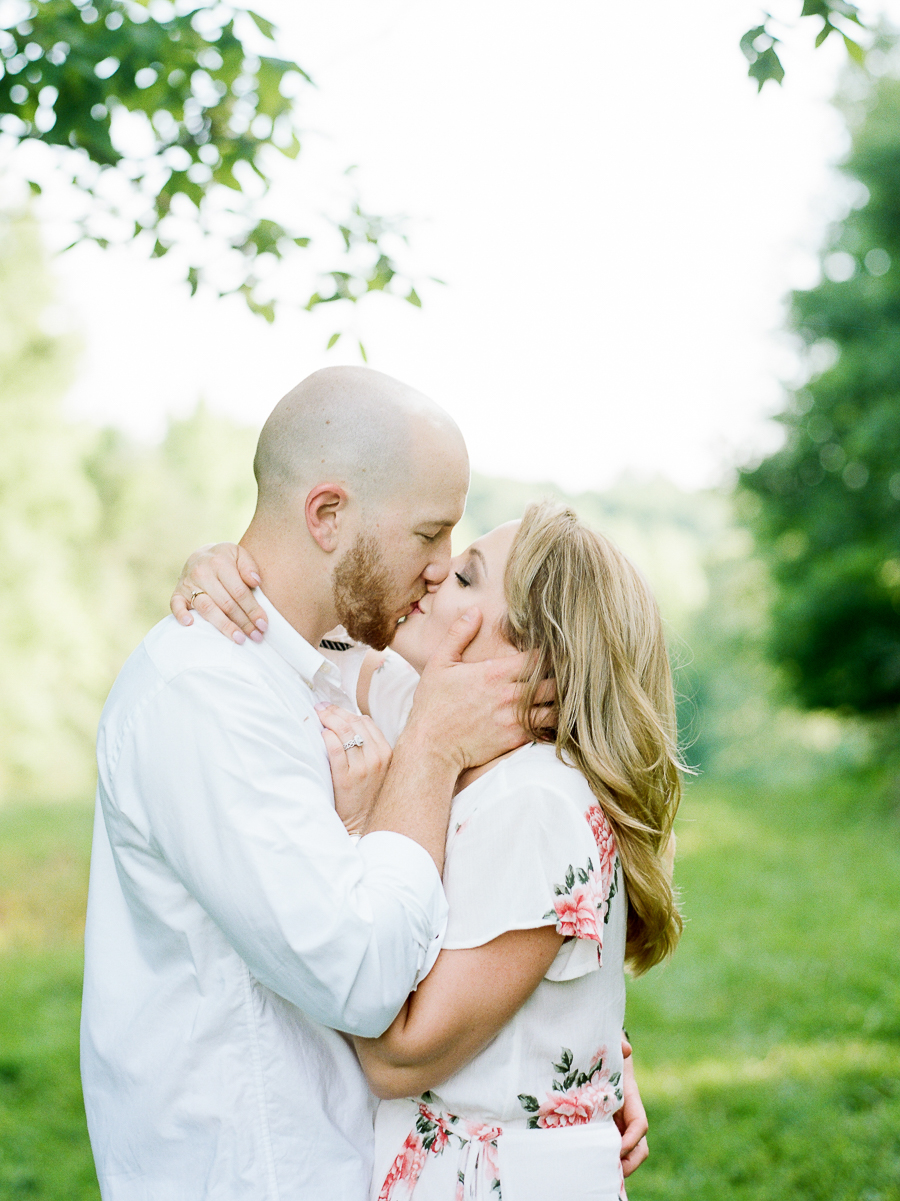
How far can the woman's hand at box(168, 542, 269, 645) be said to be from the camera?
2.13m

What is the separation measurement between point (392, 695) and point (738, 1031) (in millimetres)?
4773

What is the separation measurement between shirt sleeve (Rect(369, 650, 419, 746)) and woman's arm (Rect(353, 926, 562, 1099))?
920 mm

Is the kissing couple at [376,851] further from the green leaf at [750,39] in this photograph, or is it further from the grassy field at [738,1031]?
the grassy field at [738,1031]

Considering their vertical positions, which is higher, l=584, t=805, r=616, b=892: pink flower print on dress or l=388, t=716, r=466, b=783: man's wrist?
l=388, t=716, r=466, b=783: man's wrist

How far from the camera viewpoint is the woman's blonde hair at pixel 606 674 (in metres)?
2.23

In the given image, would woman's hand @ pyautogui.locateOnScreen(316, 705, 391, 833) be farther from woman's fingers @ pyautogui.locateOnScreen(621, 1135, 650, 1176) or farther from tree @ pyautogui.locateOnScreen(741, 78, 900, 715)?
tree @ pyautogui.locateOnScreen(741, 78, 900, 715)

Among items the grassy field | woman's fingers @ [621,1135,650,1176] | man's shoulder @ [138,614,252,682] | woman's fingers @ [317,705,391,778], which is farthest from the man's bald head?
the grassy field

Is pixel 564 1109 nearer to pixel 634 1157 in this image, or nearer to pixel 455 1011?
pixel 455 1011

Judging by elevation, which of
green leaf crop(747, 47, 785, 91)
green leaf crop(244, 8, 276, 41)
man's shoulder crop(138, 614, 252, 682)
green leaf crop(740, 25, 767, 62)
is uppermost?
green leaf crop(244, 8, 276, 41)

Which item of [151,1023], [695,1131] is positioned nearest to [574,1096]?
[151,1023]

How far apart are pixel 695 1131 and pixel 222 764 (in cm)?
437

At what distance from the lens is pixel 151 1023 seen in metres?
1.97

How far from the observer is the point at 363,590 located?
2314 millimetres

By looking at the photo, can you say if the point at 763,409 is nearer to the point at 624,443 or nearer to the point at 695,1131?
the point at 695,1131
